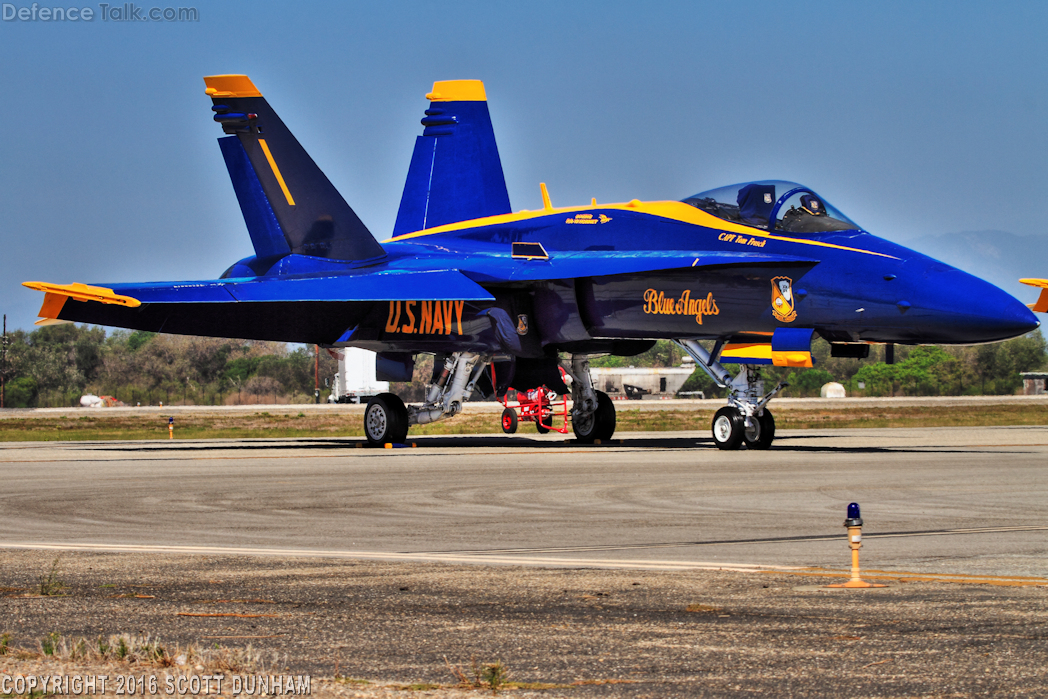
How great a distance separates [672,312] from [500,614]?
44.8 feet

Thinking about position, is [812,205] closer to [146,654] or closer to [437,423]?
[146,654]

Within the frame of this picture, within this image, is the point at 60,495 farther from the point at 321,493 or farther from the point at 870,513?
the point at 870,513

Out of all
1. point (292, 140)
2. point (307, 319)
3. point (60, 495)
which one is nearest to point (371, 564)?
point (60, 495)

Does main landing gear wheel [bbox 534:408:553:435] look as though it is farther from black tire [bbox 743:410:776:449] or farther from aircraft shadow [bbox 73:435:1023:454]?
black tire [bbox 743:410:776:449]

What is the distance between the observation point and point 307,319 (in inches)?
848

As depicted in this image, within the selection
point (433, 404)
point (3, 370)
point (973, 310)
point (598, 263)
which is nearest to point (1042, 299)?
point (973, 310)

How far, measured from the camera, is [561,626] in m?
5.99

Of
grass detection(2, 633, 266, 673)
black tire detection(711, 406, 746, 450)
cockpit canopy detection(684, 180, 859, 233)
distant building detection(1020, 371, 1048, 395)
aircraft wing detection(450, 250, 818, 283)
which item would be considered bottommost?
grass detection(2, 633, 266, 673)

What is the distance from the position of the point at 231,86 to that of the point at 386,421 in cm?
727

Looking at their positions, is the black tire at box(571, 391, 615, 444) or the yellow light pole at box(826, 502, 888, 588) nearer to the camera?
the yellow light pole at box(826, 502, 888, 588)

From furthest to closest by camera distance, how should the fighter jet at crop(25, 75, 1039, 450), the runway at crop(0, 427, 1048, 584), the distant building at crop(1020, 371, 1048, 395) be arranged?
the distant building at crop(1020, 371, 1048, 395) < the fighter jet at crop(25, 75, 1039, 450) < the runway at crop(0, 427, 1048, 584)

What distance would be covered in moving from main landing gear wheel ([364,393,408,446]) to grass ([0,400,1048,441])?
342 inches

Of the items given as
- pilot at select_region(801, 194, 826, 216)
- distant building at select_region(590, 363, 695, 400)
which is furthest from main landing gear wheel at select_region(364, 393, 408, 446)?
distant building at select_region(590, 363, 695, 400)

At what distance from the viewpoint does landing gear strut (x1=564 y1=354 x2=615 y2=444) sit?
23422mm
